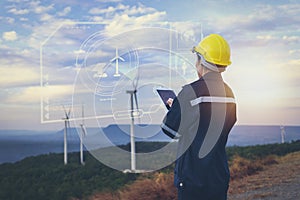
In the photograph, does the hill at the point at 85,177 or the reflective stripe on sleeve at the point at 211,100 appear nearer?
the reflective stripe on sleeve at the point at 211,100

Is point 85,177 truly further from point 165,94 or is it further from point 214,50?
point 214,50

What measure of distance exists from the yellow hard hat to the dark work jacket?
14 centimetres

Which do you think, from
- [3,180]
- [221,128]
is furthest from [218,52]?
[3,180]

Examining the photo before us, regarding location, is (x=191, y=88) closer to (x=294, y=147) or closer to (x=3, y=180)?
(x=294, y=147)

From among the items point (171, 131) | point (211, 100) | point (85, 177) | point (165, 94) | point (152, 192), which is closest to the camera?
point (171, 131)

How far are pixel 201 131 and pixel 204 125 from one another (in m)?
0.06

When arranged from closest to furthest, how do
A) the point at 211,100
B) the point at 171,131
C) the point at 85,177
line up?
the point at 171,131 → the point at 211,100 → the point at 85,177

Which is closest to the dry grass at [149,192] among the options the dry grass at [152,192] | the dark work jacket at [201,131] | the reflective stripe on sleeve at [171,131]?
the dry grass at [152,192]

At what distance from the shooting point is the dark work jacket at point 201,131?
3.96m

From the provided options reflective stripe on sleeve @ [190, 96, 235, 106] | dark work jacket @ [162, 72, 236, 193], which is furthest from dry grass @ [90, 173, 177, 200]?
reflective stripe on sleeve @ [190, 96, 235, 106]

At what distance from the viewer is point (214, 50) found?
13.8ft

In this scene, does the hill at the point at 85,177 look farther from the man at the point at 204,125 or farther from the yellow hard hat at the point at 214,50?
the yellow hard hat at the point at 214,50

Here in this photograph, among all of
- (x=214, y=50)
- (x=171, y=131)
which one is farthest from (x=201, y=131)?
(x=214, y=50)

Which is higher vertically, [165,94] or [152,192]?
[165,94]
